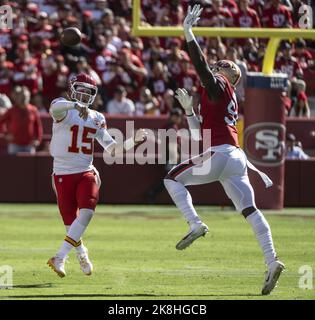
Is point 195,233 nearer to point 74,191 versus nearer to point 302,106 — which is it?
point 74,191

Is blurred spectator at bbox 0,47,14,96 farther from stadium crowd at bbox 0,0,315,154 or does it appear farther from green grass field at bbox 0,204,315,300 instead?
green grass field at bbox 0,204,315,300

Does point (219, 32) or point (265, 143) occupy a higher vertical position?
point (219, 32)

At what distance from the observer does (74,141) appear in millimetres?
9852

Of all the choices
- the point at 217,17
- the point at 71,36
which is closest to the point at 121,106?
the point at 217,17

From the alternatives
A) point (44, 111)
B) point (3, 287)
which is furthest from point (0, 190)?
point (3, 287)

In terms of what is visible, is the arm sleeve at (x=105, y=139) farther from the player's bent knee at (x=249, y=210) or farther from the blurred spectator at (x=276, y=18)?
the blurred spectator at (x=276, y=18)

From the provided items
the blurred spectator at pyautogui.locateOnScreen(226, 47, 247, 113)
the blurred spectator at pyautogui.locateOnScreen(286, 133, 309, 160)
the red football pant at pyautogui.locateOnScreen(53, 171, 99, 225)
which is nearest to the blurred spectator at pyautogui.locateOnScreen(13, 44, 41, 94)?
the blurred spectator at pyautogui.locateOnScreen(226, 47, 247, 113)

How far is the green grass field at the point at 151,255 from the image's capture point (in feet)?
29.3

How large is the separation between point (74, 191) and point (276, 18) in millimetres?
6432

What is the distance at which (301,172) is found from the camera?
17422 mm

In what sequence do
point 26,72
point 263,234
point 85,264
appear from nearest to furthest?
point 263,234
point 85,264
point 26,72

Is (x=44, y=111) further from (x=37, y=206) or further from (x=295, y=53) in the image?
(x=295, y=53)

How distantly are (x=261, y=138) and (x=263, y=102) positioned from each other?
0.57m

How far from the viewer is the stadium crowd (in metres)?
18.2
